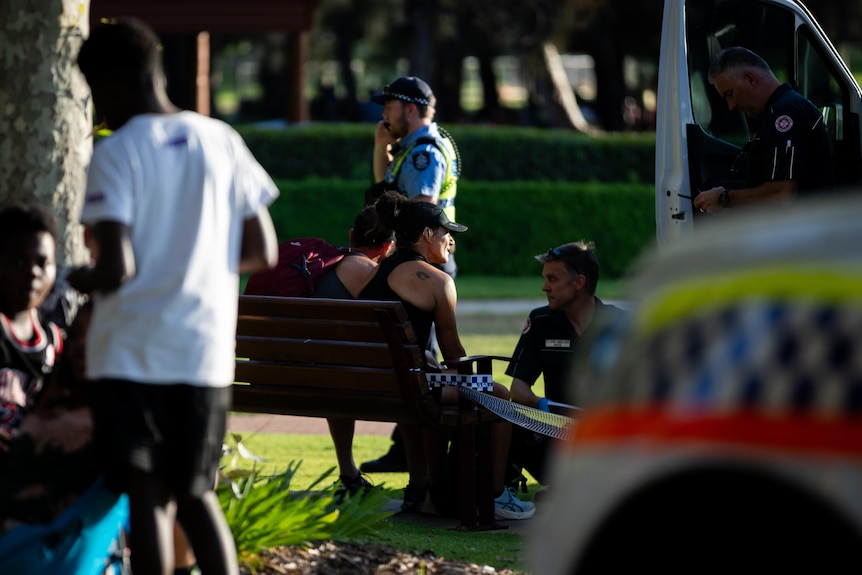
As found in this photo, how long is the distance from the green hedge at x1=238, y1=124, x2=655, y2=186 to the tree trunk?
1511 centimetres

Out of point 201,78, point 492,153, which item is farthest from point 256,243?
point 201,78

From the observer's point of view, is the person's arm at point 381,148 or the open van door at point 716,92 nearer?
the open van door at point 716,92

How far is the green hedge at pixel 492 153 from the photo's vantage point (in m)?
20.5

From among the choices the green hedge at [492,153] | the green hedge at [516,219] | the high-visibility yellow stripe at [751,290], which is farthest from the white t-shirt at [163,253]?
the green hedge at [492,153]

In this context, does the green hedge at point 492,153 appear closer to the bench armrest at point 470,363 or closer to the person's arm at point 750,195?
the person's arm at point 750,195

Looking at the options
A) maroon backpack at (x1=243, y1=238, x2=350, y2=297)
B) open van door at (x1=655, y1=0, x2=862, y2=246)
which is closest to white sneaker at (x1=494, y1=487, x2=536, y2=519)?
maroon backpack at (x1=243, y1=238, x2=350, y2=297)

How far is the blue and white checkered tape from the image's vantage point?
606cm

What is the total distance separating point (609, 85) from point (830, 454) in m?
38.7

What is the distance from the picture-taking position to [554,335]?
6.53 m

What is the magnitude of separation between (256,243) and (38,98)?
157cm

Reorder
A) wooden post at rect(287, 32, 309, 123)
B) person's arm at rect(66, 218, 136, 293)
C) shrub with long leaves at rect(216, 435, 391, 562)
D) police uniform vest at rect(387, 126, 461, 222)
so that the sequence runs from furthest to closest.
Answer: wooden post at rect(287, 32, 309, 123)
police uniform vest at rect(387, 126, 461, 222)
shrub with long leaves at rect(216, 435, 391, 562)
person's arm at rect(66, 218, 136, 293)

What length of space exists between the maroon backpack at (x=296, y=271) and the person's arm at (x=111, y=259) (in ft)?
10.5

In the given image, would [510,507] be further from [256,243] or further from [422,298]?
[256,243]

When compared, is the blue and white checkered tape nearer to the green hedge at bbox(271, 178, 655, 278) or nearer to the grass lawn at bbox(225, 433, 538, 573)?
the grass lawn at bbox(225, 433, 538, 573)
